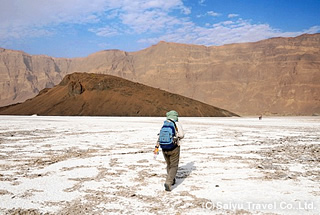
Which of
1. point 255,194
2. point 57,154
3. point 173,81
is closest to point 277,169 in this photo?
point 255,194

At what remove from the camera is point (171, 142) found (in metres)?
5.86

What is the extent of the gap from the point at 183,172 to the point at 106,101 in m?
53.1

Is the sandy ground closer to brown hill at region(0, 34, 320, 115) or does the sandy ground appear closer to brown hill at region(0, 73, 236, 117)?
A: brown hill at region(0, 73, 236, 117)

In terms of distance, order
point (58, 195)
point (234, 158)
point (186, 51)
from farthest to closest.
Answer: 1. point (186, 51)
2. point (234, 158)
3. point (58, 195)

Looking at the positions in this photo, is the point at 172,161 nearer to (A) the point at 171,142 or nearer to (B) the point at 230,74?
(A) the point at 171,142

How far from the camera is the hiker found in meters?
5.88

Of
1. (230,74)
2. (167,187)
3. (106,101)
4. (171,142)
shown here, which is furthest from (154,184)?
(230,74)

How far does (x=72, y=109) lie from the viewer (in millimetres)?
56844

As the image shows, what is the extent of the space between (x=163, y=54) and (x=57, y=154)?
463ft

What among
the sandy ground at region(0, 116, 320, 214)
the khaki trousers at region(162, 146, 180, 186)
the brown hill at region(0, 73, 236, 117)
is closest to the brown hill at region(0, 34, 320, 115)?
the brown hill at region(0, 73, 236, 117)

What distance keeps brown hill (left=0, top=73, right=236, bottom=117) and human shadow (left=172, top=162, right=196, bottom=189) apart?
48.1 m

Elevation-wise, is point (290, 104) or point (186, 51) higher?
point (186, 51)

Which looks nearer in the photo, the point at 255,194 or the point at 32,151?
the point at 255,194

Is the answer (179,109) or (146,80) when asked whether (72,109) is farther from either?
(146,80)
